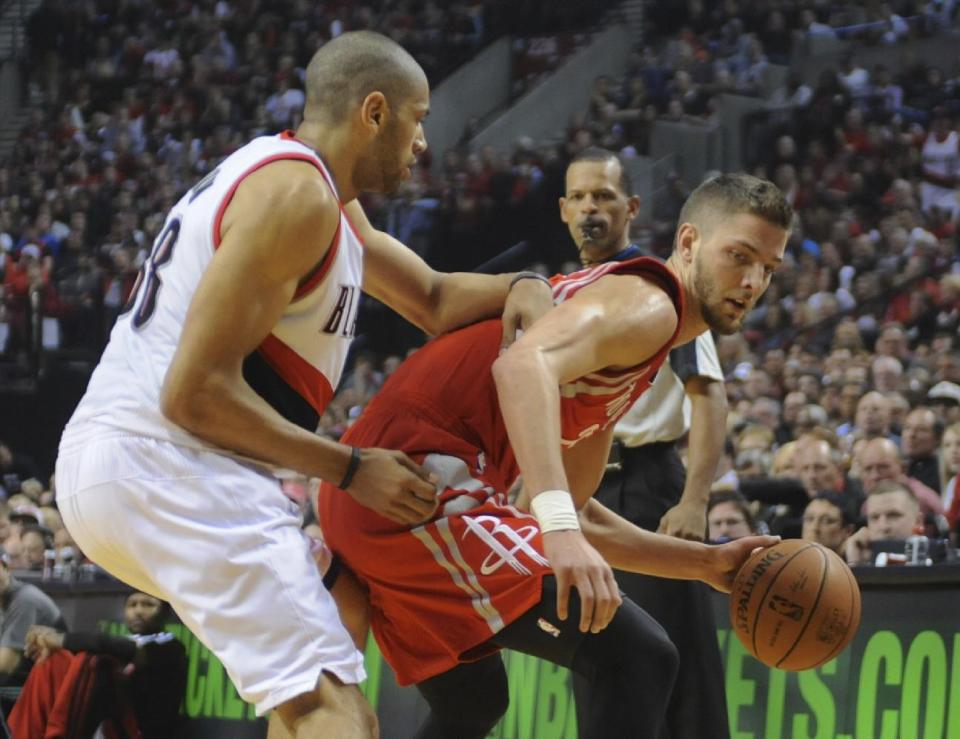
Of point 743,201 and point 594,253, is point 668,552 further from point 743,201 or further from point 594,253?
point 594,253

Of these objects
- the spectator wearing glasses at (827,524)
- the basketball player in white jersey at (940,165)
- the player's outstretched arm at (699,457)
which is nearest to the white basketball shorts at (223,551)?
the player's outstretched arm at (699,457)

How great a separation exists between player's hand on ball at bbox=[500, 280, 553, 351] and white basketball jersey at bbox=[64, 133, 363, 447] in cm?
48

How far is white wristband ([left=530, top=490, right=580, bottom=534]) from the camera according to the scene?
9.86 feet

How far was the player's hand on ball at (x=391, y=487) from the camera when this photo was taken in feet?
10.5

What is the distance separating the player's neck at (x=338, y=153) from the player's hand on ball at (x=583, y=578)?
0.88 meters

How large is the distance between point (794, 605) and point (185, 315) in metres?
1.67

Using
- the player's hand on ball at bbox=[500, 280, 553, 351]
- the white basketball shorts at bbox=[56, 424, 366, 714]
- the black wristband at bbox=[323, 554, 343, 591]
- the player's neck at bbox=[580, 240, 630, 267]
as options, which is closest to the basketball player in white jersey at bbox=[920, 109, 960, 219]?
the player's neck at bbox=[580, 240, 630, 267]

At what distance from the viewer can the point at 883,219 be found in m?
12.8

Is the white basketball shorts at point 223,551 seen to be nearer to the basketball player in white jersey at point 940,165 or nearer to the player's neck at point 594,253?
the player's neck at point 594,253

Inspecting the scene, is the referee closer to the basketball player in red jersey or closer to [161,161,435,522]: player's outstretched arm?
the basketball player in red jersey

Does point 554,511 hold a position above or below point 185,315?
below

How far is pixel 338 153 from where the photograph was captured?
3.30 meters

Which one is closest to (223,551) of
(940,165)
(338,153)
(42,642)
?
(338,153)

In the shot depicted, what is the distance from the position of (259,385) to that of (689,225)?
4.29 ft
